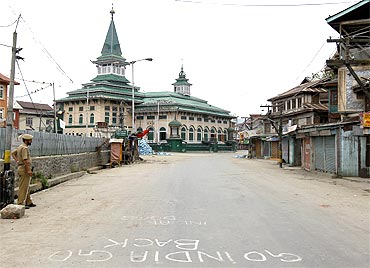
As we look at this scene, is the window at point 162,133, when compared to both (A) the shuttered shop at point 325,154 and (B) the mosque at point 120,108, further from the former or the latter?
(A) the shuttered shop at point 325,154

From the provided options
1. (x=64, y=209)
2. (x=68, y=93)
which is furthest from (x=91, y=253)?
(x=68, y=93)

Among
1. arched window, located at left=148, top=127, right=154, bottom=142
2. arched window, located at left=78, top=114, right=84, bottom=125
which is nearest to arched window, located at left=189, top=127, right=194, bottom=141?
arched window, located at left=148, top=127, right=154, bottom=142

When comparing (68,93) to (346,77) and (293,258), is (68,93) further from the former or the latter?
(293,258)

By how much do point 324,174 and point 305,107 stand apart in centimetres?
2291

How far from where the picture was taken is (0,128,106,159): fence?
14.0 m

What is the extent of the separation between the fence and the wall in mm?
320

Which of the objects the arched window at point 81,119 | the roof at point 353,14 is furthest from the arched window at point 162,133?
the roof at point 353,14

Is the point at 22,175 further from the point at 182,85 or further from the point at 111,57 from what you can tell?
the point at 182,85

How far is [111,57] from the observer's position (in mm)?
84438

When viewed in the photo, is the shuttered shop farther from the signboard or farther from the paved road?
the paved road

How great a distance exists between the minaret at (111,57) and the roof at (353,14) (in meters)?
63.6

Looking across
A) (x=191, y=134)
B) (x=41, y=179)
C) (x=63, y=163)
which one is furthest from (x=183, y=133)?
(x=41, y=179)

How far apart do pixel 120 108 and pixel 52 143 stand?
62.2 metres

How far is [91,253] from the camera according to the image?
6.27 m
